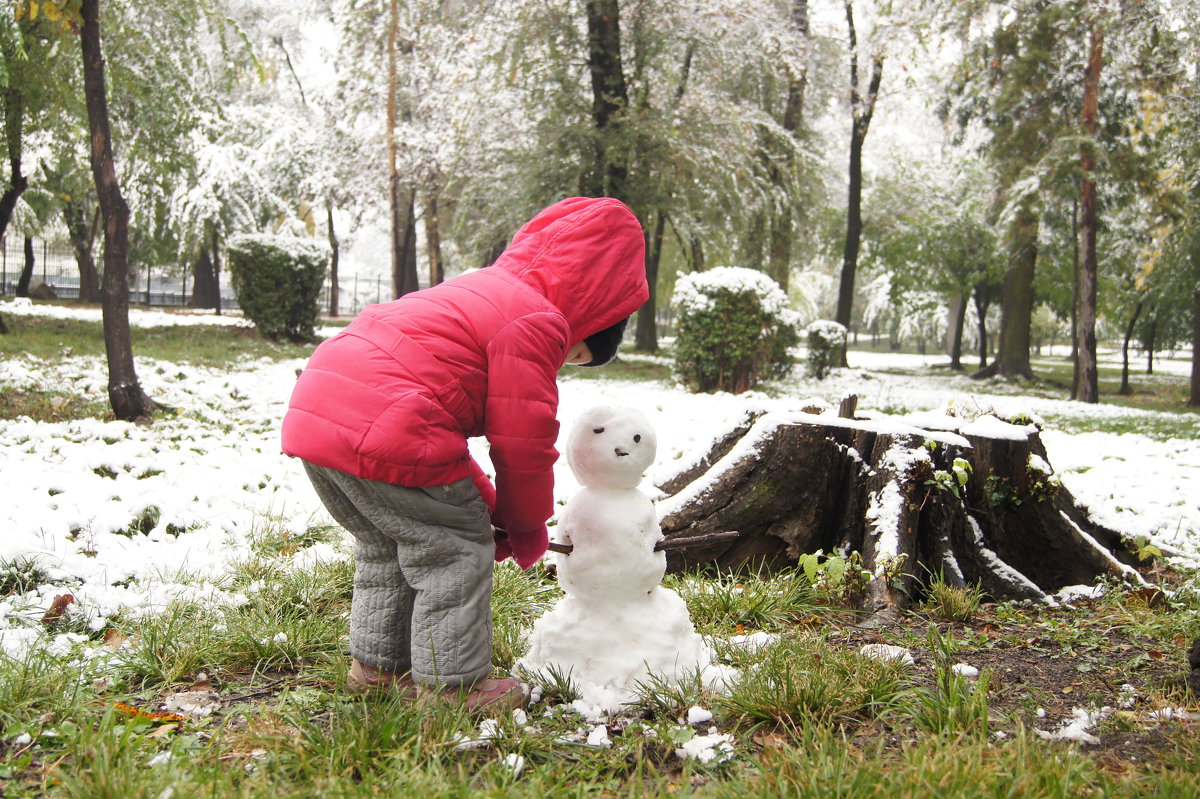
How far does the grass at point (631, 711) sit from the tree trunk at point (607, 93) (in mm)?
10555

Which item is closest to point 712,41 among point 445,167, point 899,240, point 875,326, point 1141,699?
point 445,167

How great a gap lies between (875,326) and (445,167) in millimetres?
44023

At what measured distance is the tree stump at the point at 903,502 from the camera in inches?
141

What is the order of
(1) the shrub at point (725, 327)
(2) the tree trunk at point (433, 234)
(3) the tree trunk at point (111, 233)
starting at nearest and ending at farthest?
(3) the tree trunk at point (111, 233) < (1) the shrub at point (725, 327) < (2) the tree trunk at point (433, 234)

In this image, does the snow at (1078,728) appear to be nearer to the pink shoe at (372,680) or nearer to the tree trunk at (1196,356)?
the pink shoe at (372,680)

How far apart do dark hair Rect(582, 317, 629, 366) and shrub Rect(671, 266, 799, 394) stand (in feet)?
26.5

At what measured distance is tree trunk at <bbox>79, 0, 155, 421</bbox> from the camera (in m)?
6.17

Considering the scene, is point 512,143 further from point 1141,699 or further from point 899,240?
point 1141,699

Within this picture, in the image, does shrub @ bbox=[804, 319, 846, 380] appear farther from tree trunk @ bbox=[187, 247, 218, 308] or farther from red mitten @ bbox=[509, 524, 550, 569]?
tree trunk @ bbox=[187, 247, 218, 308]

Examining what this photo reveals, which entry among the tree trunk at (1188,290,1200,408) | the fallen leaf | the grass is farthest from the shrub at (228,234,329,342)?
the tree trunk at (1188,290,1200,408)

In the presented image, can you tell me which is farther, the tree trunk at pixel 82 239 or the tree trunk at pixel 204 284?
the tree trunk at pixel 204 284

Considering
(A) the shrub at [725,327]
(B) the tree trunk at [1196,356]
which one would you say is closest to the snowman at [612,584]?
(A) the shrub at [725,327]

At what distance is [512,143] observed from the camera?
1452 cm

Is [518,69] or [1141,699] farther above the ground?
[518,69]
